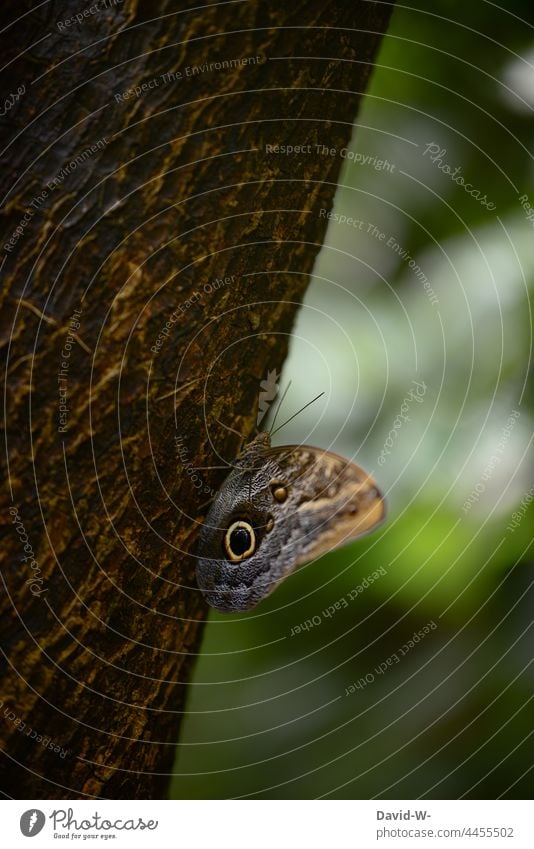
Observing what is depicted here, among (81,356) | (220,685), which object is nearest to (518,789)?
(220,685)

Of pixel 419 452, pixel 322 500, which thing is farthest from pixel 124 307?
pixel 419 452

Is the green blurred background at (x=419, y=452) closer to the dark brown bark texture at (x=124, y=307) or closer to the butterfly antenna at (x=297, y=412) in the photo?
the butterfly antenna at (x=297, y=412)

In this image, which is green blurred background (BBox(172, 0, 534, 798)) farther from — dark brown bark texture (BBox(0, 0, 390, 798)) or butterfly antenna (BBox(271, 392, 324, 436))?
dark brown bark texture (BBox(0, 0, 390, 798))

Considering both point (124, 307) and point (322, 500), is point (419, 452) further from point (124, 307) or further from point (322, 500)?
point (124, 307)

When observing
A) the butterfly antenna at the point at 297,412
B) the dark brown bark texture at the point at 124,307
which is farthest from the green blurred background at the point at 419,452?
the dark brown bark texture at the point at 124,307

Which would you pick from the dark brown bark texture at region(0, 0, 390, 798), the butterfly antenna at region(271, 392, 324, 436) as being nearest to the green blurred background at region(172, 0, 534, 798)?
the butterfly antenna at region(271, 392, 324, 436)
